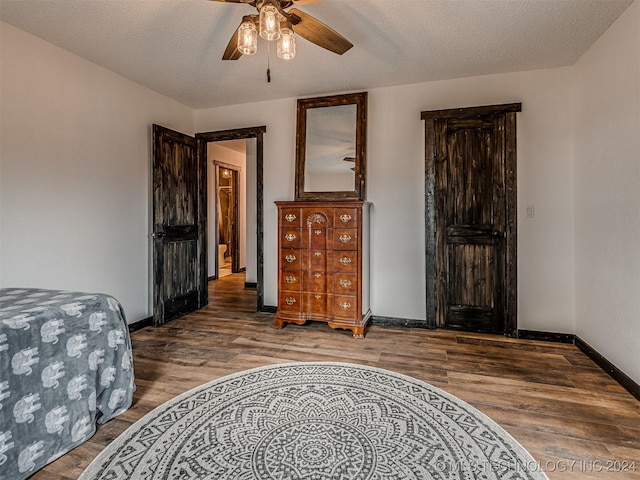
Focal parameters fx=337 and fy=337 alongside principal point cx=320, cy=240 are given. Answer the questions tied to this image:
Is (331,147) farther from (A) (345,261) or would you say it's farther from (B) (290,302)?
(B) (290,302)

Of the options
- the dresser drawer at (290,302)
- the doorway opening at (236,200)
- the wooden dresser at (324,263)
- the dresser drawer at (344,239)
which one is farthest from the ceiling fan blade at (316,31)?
the dresser drawer at (290,302)

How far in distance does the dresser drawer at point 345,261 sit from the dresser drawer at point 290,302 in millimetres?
495

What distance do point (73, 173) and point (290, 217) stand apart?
1.94 m

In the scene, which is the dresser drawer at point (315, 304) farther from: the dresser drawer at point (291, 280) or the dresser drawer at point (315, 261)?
the dresser drawer at point (315, 261)

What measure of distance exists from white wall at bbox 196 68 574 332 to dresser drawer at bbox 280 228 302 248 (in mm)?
607

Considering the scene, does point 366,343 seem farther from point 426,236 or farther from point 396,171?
point 396,171

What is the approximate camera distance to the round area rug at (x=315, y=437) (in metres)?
1.50

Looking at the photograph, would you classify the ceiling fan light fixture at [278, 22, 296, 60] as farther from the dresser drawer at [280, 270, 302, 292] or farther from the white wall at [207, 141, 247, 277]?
the white wall at [207, 141, 247, 277]

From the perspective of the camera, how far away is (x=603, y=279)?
2.61 metres

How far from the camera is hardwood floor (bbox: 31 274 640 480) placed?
1.64 m

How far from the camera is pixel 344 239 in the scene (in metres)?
3.29

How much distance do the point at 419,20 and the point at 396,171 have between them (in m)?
1.49

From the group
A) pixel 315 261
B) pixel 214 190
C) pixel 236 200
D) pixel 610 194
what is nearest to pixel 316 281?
pixel 315 261

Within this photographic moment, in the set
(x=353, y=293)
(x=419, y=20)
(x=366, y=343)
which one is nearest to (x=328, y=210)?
(x=353, y=293)
